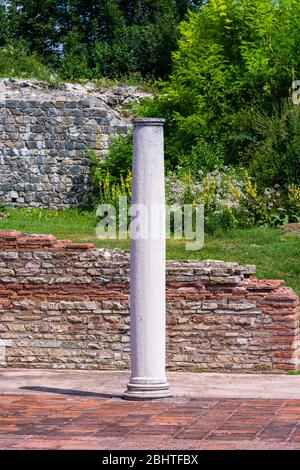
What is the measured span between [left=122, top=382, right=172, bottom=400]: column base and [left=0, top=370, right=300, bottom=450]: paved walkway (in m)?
0.11

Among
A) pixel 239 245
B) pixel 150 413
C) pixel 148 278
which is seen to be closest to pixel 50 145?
pixel 239 245

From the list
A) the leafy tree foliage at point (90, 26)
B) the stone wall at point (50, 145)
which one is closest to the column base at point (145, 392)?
the stone wall at point (50, 145)

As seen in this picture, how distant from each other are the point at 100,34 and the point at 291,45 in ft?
59.0

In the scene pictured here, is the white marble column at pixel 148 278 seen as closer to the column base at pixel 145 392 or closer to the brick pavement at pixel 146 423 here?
the column base at pixel 145 392

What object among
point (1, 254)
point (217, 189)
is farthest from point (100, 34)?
point (1, 254)

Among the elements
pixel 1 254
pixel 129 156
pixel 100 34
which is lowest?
pixel 1 254

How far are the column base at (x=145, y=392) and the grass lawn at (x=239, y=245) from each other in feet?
13.8

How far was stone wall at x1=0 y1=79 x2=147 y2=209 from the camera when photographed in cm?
2212

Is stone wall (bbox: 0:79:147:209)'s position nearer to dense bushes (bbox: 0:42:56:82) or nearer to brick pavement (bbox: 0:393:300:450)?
dense bushes (bbox: 0:42:56:82)

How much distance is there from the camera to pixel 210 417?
30.6 ft

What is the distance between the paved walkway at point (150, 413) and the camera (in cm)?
827

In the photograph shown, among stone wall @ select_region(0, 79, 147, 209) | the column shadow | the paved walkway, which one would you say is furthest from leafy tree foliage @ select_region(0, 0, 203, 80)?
the column shadow

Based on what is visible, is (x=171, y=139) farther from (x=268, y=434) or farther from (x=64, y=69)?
(x=268, y=434)

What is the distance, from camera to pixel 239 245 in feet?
53.2
